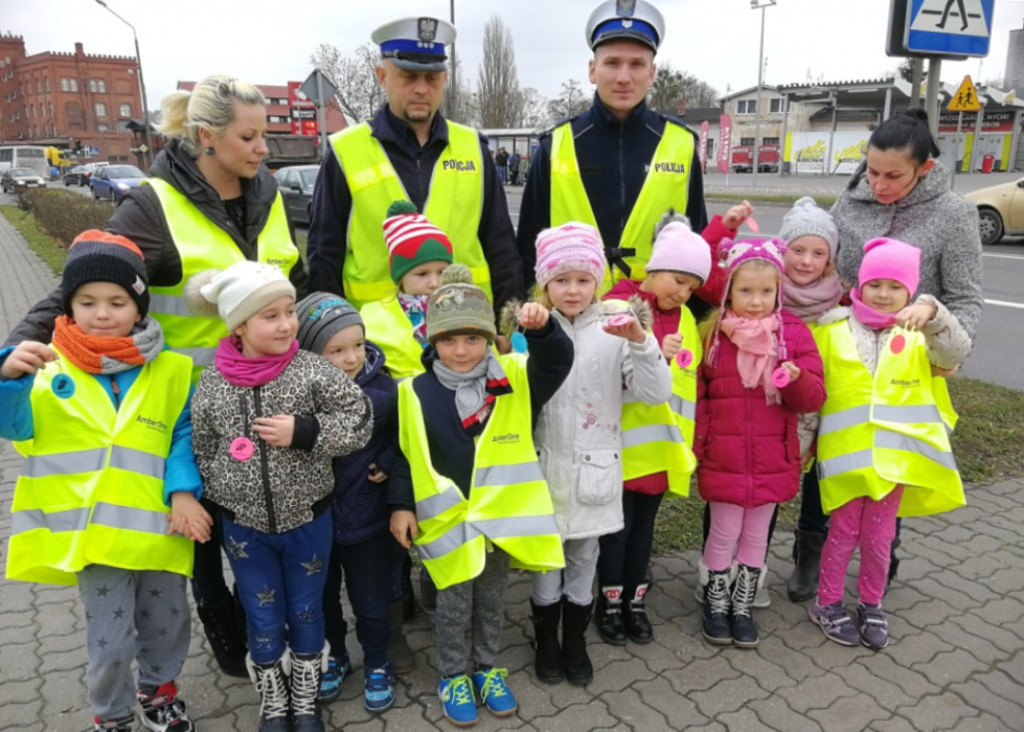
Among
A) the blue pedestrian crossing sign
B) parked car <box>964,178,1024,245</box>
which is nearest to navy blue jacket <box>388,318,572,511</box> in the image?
the blue pedestrian crossing sign

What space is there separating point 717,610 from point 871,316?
1343 mm

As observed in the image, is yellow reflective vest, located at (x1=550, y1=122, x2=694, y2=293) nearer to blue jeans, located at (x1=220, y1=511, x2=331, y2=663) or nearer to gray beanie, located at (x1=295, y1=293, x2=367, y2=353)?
gray beanie, located at (x1=295, y1=293, x2=367, y2=353)

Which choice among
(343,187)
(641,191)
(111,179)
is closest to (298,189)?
(343,187)

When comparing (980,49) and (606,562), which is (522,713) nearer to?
(606,562)

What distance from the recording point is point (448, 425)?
2.47 metres

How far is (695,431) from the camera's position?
2938 millimetres

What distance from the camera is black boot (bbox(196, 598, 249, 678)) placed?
2803mm

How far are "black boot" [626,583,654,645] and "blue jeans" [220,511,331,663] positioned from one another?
4.24ft

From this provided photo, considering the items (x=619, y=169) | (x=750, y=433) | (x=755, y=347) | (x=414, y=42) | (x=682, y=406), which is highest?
(x=414, y=42)

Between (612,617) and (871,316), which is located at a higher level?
(871,316)

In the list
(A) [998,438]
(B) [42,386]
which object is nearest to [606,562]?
(B) [42,386]

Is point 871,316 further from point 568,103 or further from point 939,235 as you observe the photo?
point 568,103

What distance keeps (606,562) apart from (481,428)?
891 millimetres

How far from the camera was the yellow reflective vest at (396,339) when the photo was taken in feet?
8.84
